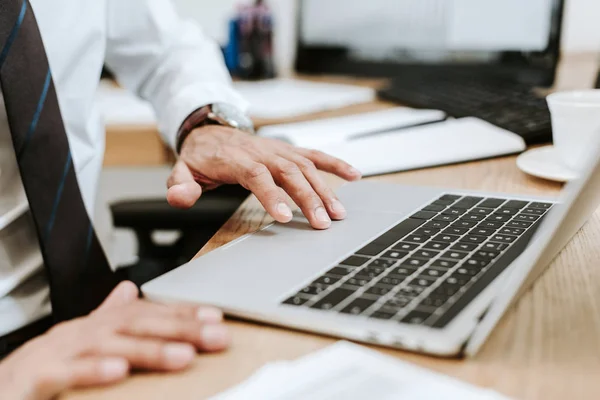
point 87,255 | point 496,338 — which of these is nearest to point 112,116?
point 87,255

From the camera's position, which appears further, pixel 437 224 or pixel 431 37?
pixel 431 37

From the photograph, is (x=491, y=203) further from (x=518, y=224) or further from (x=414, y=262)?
(x=414, y=262)

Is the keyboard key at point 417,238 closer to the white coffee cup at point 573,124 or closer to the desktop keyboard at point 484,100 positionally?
the white coffee cup at point 573,124

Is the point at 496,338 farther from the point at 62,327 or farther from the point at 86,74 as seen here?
the point at 86,74

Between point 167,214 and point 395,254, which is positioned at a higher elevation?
point 395,254

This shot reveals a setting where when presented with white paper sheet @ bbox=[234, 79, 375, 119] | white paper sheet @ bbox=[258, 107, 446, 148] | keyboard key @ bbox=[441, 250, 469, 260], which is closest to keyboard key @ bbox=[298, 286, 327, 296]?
keyboard key @ bbox=[441, 250, 469, 260]

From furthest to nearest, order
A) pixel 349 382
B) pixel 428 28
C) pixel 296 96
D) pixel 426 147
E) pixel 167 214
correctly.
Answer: pixel 428 28 < pixel 296 96 < pixel 167 214 < pixel 426 147 < pixel 349 382

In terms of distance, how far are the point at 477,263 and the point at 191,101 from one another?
0.57 m

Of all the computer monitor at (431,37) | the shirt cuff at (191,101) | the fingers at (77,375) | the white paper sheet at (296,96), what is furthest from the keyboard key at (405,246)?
the computer monitor at (431,37)

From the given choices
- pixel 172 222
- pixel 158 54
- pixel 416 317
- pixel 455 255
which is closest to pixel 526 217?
pixel 455 255

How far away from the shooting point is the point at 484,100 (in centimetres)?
105

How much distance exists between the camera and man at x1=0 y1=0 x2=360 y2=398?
0.37 metres

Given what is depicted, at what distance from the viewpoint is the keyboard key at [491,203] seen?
591 mm

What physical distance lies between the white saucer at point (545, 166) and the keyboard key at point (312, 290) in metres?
0.38
